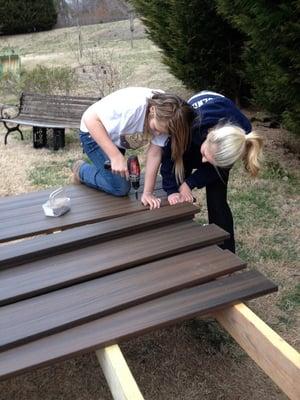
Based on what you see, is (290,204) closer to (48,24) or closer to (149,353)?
(149,353)

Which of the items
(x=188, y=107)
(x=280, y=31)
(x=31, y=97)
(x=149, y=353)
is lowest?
(x=149, y=353)

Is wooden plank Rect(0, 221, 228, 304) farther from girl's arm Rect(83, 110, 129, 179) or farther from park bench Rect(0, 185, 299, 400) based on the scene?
girl's arm Rect(83, 110, 129, 179)

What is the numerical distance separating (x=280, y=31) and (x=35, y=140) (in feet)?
12.0

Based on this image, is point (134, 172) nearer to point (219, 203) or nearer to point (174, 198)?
point (174, 198)

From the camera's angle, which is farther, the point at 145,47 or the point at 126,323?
the point at 145,47

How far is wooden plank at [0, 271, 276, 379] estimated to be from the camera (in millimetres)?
1884

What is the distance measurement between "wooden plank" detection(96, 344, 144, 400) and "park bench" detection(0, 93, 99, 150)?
4.82 meters

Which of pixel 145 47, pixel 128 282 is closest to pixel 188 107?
pixel 128 282

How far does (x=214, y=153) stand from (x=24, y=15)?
19.6 meters

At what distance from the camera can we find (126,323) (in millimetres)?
2062

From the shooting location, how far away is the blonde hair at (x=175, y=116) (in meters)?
2.87

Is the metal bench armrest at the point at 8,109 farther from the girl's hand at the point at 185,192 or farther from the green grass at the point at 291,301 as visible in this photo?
the green grass at the point at 291,301

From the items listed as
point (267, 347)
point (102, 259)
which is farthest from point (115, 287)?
point (267, 347)

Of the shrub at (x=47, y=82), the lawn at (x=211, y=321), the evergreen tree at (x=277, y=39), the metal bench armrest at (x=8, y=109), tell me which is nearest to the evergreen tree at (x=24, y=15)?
the shrub at (x=47, y=82)
